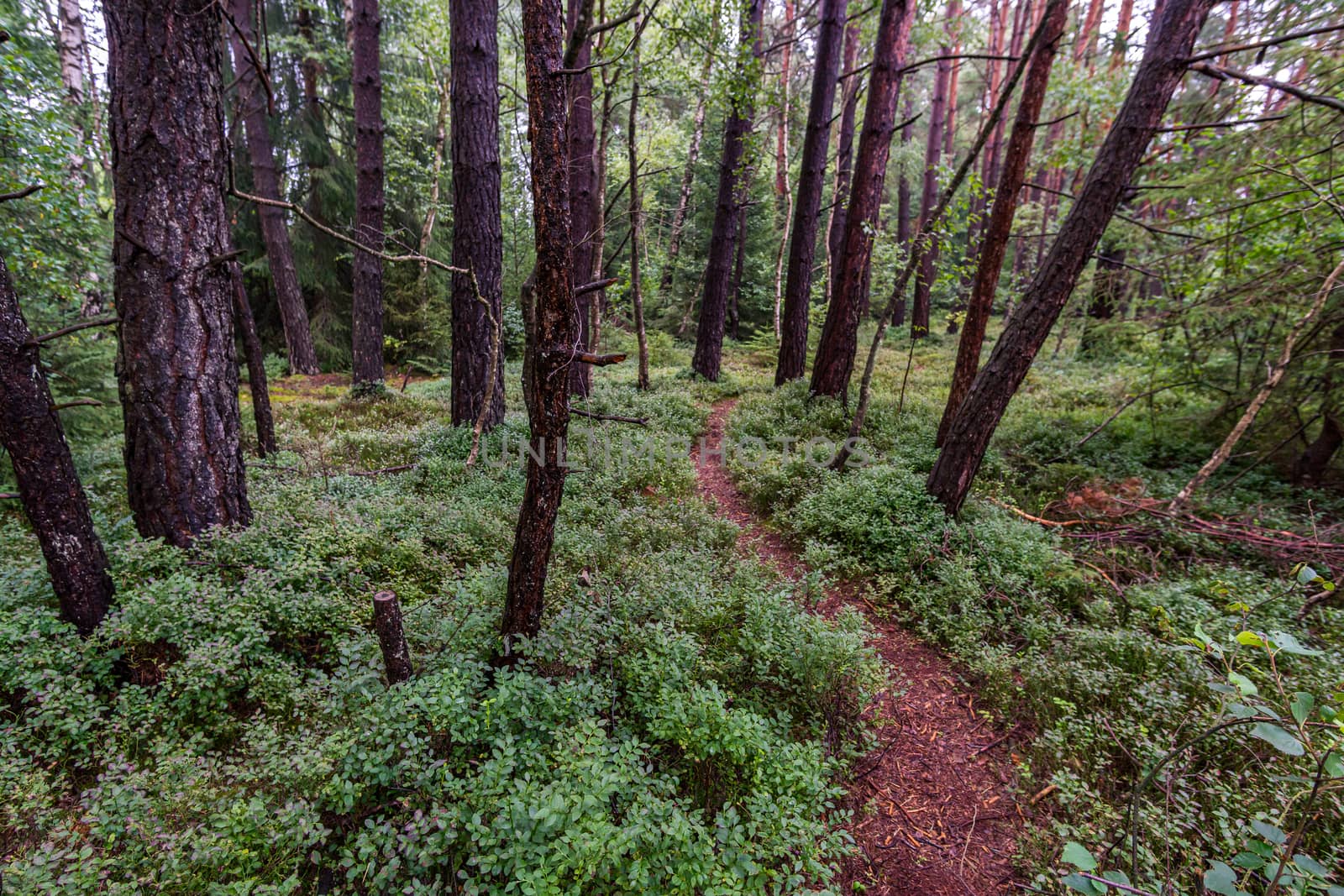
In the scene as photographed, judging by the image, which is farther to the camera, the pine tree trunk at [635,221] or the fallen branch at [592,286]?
the pine tree trunk at [635,221]

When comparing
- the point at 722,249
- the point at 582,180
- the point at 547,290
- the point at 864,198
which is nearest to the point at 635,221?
the point at 582,180

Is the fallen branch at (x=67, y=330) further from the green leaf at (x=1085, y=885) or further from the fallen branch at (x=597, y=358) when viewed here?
the green leaf at (x=1085, y=885)

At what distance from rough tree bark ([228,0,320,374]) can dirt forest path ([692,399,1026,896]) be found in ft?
46.6

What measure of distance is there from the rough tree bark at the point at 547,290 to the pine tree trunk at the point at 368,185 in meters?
8.43

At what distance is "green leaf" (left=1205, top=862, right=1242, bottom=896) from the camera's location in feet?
4.21

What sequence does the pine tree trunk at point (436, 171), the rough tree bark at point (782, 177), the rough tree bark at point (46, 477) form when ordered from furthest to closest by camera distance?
1. the rough tree bark at point (782, 177)
2. the pine tree trunk at point (436, 171)
3. the rough tree bark at point (46, 477)

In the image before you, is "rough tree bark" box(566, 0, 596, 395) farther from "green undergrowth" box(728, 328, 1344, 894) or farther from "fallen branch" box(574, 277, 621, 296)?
"fallen branch" box(574, 277, 621, 296)

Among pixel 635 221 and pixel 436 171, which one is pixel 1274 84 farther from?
pixel 436 171

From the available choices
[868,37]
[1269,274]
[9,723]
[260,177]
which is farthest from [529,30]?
[868,37]

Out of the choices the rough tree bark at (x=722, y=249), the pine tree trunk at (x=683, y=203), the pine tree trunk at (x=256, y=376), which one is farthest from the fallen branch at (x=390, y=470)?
the pine tree trunk at (x=683, y=203)

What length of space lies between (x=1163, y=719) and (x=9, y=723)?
635 centimetres

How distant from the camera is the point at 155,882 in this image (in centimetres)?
198

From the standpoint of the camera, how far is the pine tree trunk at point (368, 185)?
9.87 m

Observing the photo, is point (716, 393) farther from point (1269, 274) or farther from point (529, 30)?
point (529, 30)
